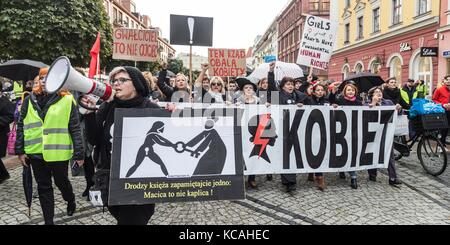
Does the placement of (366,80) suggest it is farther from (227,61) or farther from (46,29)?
(46,29)

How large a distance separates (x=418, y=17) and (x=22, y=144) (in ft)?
69.7

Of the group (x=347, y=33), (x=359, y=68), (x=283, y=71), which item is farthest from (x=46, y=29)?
(x=347, y=33)

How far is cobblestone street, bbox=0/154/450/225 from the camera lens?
4.30m

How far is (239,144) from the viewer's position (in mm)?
3139

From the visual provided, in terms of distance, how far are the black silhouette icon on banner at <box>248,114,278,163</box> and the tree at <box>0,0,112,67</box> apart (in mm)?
9047

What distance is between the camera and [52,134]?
3863mm

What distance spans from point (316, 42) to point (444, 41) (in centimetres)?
1275

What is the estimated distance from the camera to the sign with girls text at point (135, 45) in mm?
7215

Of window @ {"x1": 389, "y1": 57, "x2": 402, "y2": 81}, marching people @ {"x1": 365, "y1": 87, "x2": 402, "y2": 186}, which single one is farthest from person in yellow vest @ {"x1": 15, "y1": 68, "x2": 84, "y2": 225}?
window @ {"x1": 389, "y1": 57, "x2": 402, "y2": 81}

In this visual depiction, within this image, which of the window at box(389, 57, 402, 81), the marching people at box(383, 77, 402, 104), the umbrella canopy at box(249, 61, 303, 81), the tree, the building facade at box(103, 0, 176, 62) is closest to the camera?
the marching people at box(383, 77, 402, 104)

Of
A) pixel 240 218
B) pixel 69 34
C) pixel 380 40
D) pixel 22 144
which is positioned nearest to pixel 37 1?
pixel 69 34

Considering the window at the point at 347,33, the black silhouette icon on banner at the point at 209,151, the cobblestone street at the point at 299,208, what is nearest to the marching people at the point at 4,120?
the cobblestone street at the point at 299,208

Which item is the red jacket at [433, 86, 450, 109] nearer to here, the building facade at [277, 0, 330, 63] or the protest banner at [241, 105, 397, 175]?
the protest banner at [241, 105, 397, 175]

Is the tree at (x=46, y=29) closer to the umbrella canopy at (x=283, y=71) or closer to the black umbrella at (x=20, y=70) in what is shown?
the black umbrella at (x=20, y=70)
